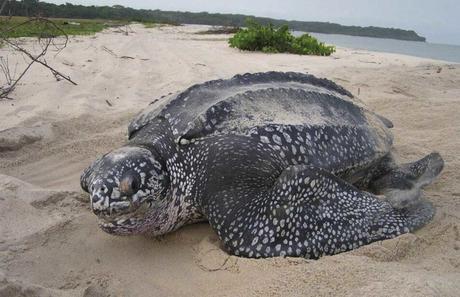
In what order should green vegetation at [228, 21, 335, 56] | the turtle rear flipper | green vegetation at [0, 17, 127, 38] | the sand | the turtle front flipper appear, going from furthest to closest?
green vegetation at [228, 21, 335, 56]
green vegetation at [0, 17, 127, 38]
the turtle rear flipper
the turtle front flipper
the sand

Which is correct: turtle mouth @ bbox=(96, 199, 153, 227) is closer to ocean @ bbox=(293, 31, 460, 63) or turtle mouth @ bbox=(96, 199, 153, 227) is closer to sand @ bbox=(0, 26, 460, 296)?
sand @ bbox=(0, 26, 460, 296)

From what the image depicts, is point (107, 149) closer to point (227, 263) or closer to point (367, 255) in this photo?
point (227, 263)

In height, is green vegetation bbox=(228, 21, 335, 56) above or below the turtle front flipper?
above

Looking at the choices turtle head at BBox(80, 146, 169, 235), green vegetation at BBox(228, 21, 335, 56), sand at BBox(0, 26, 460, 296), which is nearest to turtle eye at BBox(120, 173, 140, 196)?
turtle head at BBox(80, 146, 169, 235)

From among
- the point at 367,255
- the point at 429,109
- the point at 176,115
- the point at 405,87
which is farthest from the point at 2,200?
the point at 405,87

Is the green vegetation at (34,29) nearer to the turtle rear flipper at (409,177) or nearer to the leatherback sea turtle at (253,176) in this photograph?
the leatherback sea turtle at (253,176)

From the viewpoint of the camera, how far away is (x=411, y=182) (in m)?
2.28

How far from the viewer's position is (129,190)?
5.23 feet

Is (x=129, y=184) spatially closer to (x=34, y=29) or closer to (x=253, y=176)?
(x=253, y=176)

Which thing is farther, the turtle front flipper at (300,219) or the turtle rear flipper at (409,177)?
the turtle rear flipper at (409,177)

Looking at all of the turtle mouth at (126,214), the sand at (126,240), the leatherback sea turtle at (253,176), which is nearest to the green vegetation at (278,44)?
the sand at (126,240)

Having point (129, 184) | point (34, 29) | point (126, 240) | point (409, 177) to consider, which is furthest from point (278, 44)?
point (129, 184)

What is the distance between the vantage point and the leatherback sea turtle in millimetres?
1604

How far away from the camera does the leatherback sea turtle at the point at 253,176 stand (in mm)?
1604
